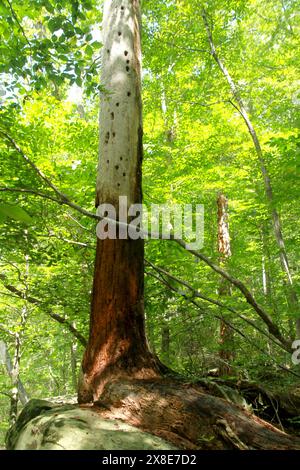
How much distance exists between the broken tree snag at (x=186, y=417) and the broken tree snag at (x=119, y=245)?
8.8 inches

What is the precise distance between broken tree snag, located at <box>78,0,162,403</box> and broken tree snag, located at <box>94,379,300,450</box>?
0.73 feet

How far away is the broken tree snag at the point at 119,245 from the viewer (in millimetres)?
2836

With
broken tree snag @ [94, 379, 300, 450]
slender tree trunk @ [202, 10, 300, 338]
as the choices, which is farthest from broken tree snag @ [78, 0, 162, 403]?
slender tree trunk @ [202, 10, 300, 338]

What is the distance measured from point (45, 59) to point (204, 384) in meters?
3.40

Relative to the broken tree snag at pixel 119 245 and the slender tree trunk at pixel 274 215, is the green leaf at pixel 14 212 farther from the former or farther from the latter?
the slender tree trunk at pixel 274 215

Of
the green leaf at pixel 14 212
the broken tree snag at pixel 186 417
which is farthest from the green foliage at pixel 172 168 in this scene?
the green leaf at pixel 14 212

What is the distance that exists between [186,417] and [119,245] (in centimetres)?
152

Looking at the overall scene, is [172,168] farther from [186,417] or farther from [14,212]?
[14,212]

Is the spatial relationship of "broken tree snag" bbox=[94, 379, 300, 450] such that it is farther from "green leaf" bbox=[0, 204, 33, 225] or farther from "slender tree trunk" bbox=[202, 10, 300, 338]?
"slender tree trunk" bbox=[202, 10, 300, 338]

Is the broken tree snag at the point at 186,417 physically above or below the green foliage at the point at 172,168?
below

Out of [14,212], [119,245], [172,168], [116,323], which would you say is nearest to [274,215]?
[172,168]

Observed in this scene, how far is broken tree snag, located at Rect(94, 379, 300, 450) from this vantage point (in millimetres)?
2254
